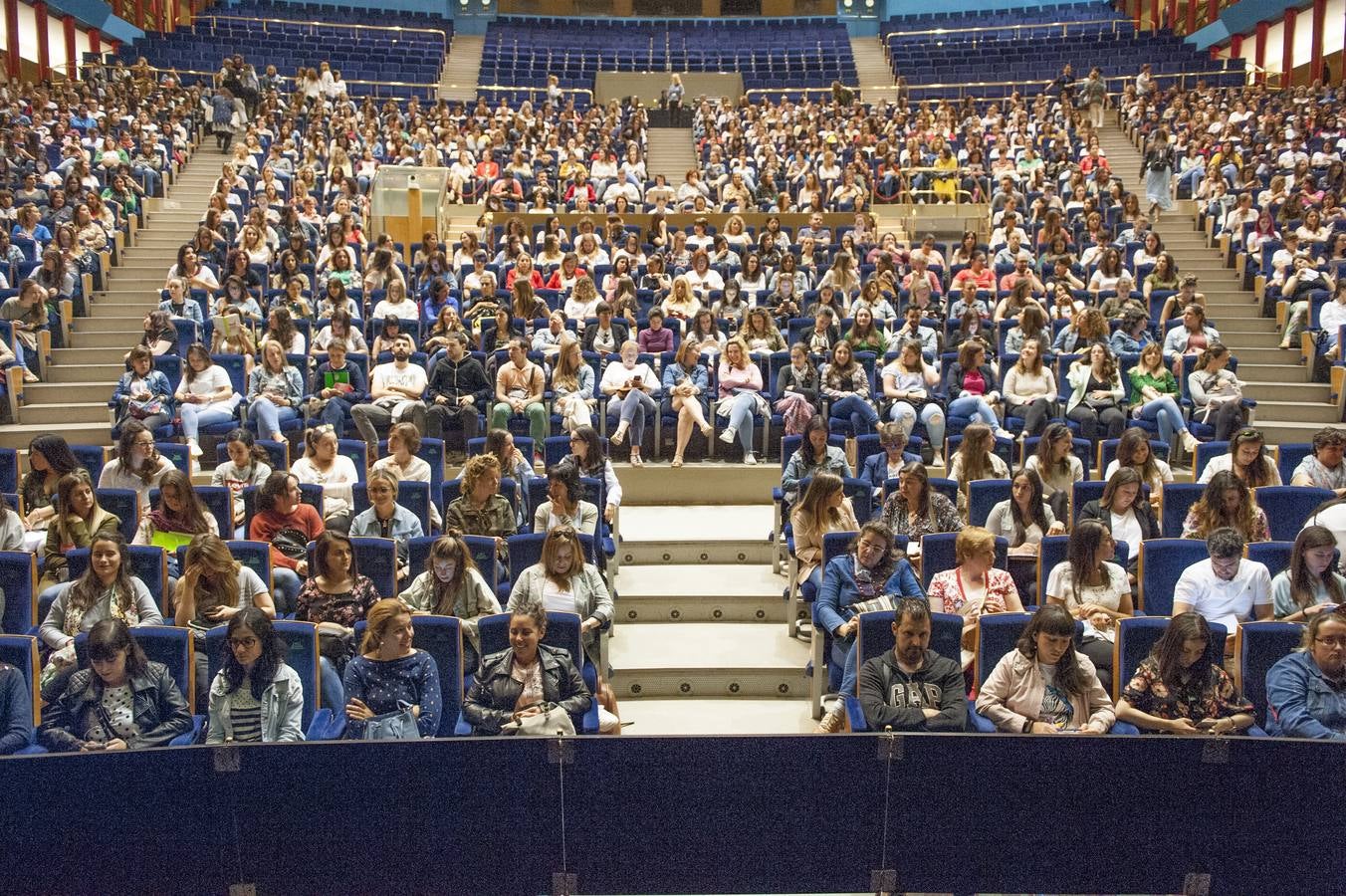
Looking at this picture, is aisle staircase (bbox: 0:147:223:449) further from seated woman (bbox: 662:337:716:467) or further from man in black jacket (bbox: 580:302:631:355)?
seated woman (bbox: 662:337:716:467)

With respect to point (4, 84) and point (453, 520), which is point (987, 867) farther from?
point (4, 84)

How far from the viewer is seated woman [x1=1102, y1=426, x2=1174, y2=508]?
5711mm

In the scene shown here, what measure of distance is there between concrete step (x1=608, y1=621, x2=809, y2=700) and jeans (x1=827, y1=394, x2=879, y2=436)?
2.03 meters

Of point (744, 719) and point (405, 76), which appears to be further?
point (405, 76)

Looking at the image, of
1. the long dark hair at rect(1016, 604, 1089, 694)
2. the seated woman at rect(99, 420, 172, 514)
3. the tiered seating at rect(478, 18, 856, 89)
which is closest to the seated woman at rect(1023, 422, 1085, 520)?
the long dark hair at rect(1016, 604, 1089, 694)

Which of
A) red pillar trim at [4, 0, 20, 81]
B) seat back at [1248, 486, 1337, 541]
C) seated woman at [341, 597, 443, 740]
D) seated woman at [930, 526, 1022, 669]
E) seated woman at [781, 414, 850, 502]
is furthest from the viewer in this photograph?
red pillar trim at [4, 0, 20, 81]

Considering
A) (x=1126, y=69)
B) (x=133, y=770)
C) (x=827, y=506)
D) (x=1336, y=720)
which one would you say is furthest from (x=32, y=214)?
(x=1126, y=69)

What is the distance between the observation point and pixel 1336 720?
12.8ft

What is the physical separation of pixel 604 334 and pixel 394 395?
1.47m

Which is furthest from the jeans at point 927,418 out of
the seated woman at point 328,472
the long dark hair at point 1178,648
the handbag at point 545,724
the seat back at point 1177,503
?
the handbag at point 545,724

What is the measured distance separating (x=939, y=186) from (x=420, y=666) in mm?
9782

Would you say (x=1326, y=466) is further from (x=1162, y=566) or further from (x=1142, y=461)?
(x=1162, y=566)

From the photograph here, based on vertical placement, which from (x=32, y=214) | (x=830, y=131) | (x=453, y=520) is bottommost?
(x=453, y=520)

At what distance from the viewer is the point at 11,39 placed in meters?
17.7
